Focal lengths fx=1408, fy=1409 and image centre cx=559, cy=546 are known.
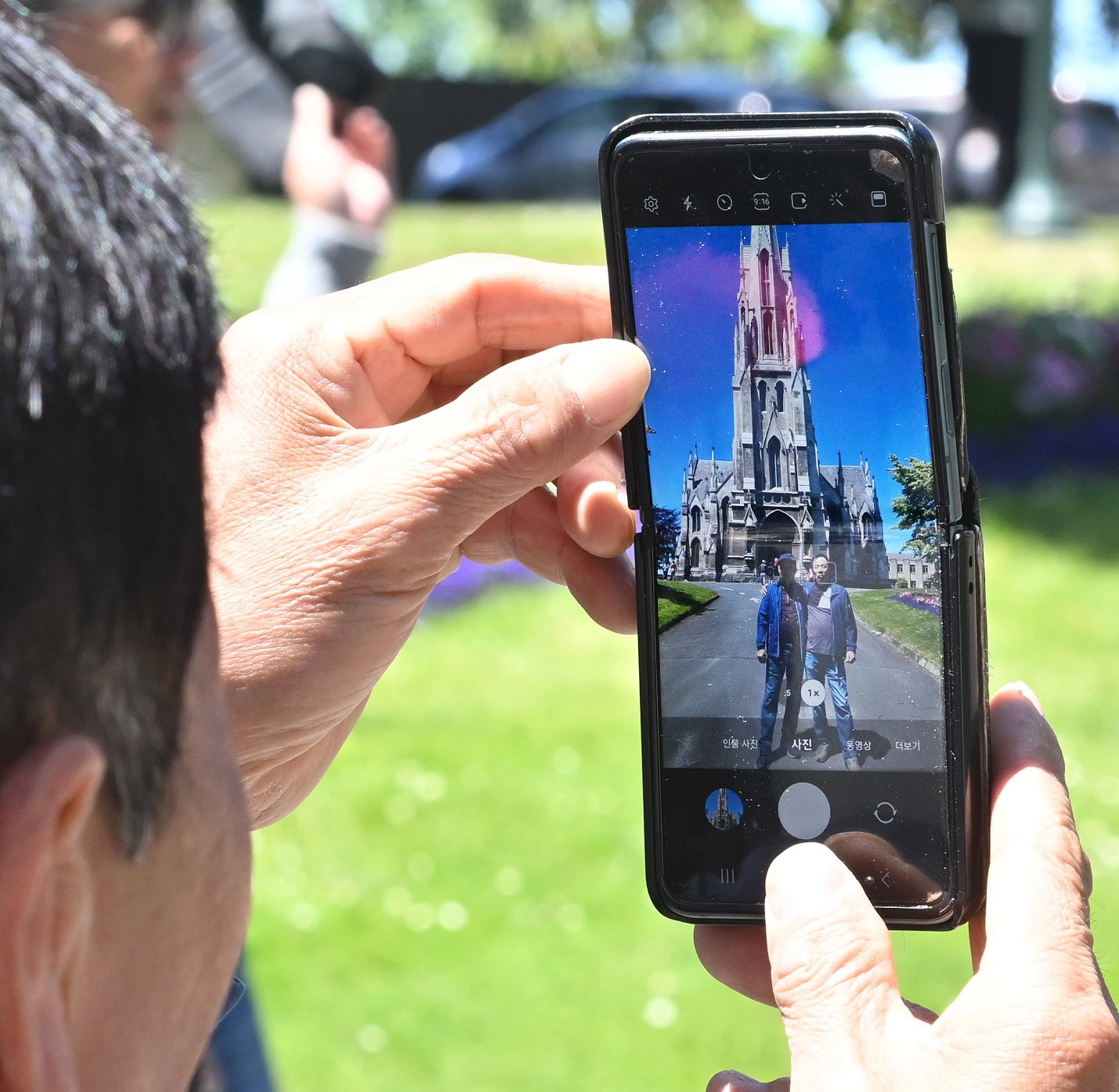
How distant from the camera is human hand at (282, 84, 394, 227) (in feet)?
11.8

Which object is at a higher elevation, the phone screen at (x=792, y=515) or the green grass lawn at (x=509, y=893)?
the phone screen at (x=792, y=515)

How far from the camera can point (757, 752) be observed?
1.48 m

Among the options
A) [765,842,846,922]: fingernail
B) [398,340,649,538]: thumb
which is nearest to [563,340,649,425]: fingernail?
[398,340,649,538]: thumb

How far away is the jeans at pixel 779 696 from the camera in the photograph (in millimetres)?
1460

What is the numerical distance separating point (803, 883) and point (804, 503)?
383 millimetres

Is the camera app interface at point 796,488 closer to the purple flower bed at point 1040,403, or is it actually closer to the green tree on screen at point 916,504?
the green tree on screen at point 916,504

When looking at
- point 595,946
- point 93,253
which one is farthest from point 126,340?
point 595,946

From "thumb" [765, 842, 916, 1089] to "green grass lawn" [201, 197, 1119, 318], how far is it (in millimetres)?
8301

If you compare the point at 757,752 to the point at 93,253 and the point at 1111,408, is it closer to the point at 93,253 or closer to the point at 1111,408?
the point at 93,253

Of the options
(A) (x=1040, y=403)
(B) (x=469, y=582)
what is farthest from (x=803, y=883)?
(A) (x=1040, y=403)

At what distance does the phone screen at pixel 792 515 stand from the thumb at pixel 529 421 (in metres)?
0.08

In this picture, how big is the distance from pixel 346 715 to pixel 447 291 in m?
0.55

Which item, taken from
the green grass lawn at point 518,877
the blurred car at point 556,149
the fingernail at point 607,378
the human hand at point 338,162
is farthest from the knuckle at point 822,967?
the blurred car at point 556,149

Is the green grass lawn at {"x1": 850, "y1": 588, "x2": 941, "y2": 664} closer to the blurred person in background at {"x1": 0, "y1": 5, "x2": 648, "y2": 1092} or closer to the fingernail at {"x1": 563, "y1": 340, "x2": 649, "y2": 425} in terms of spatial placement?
the fingernail at {"x1": 563, "y1": 340, "x2": 649, "y2": 425}
